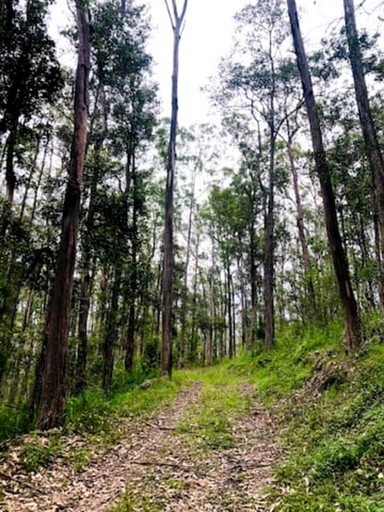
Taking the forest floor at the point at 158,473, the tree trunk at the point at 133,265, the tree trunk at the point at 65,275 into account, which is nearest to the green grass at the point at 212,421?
the forest floor at the point at 158,473

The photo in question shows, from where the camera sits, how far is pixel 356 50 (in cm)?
912

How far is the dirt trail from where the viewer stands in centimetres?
407

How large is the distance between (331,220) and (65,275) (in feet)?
20.6

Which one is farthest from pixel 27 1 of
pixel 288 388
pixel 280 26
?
pixel 280 26

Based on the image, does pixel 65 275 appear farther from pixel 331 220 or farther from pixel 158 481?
pixel 331 220

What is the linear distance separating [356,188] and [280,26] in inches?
404

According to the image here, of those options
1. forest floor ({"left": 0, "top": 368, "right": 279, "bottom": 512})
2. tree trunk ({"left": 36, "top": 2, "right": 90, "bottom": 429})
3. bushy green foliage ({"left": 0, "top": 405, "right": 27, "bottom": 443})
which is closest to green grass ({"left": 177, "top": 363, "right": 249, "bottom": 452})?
forest floor ({"left": 0, "top": 368, "right": 279, "bottom": 512})

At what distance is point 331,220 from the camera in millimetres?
9578

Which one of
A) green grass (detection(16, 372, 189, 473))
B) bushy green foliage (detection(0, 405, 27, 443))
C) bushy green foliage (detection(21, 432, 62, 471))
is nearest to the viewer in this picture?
bushy green foliage (detection(21, 432, 62, 471))

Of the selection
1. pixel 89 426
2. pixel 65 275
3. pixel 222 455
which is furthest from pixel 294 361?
pixel 65 275

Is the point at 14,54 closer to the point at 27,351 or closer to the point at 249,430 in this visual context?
the point at 27,351

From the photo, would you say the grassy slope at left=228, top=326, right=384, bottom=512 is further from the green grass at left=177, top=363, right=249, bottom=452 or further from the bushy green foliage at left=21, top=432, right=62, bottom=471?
the bushy green foliage at left=21, top=432, right=62, bottom=471

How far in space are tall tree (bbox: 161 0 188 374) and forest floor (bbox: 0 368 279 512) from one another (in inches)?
278

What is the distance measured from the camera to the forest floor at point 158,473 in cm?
411
